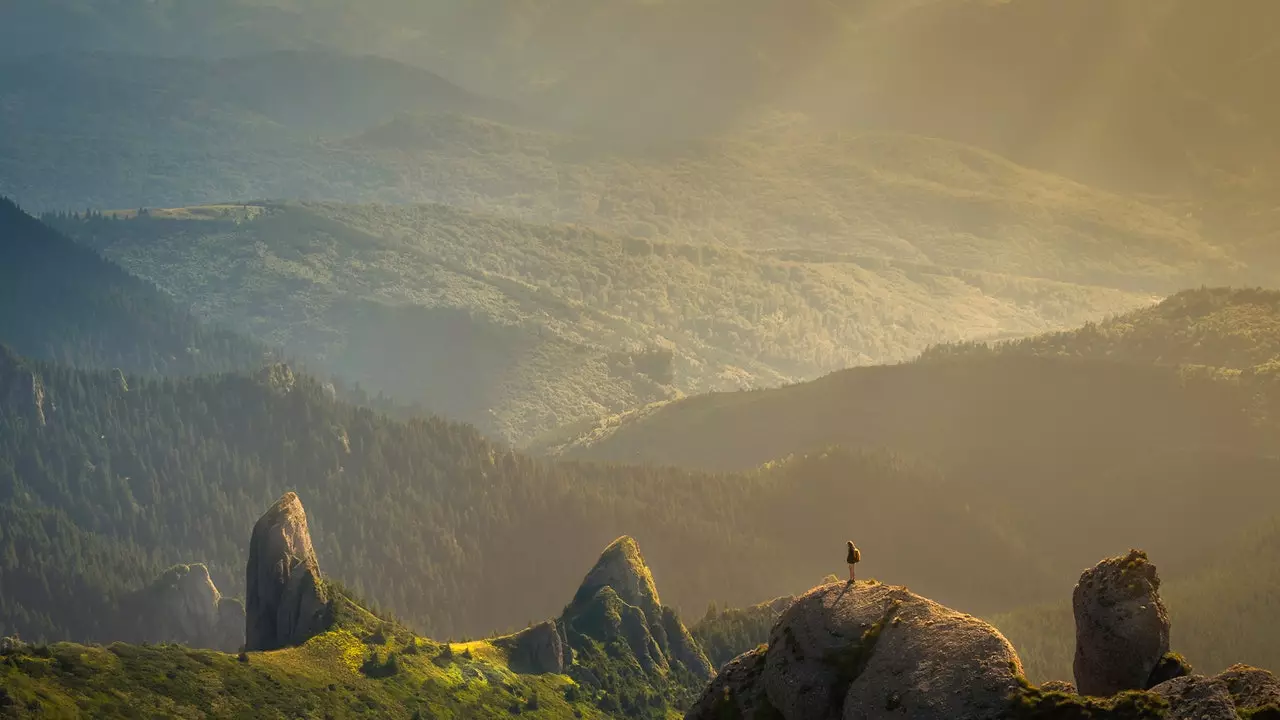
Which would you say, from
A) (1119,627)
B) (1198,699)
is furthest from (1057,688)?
(1119,627)

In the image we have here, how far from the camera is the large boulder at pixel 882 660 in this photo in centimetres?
7500

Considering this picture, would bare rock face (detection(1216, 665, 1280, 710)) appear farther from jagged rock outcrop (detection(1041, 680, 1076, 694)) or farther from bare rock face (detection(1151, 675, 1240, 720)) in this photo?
jagged rock outcrop (detection(1041, 680, 1076, 694))

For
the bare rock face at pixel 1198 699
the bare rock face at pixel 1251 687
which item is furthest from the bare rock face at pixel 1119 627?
the bare rock face at pixel 1251 687

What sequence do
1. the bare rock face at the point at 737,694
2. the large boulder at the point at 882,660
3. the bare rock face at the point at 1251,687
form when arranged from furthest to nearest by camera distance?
the bare rock face at the point at 737,694, the large boulder at the point at 882,660, the bare rock face at the point at 1251,687

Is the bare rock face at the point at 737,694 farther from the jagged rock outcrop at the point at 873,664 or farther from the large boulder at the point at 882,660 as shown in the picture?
the large boulder at the point at 882,660

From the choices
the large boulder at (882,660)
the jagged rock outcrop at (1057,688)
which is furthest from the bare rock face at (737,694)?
the jagged rock outcrop at (1057,688)

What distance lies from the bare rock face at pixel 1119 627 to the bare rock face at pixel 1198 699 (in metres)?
9.76

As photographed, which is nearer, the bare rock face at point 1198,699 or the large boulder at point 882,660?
the bare rock face at point 1198,699

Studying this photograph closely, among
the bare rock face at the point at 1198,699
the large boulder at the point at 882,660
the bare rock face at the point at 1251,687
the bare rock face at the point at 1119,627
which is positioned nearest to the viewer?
the bare rock face at the point at 1198,699

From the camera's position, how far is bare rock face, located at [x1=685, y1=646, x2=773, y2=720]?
290 feet

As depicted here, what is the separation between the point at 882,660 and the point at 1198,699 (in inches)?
647

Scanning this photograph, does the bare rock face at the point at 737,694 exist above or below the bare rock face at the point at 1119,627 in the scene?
below

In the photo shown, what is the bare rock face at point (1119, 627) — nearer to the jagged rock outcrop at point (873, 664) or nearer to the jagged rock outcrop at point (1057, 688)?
the jagged rock outcrop at point (1057, 688)

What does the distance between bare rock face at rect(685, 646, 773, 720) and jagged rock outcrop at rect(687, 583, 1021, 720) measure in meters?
0.08
